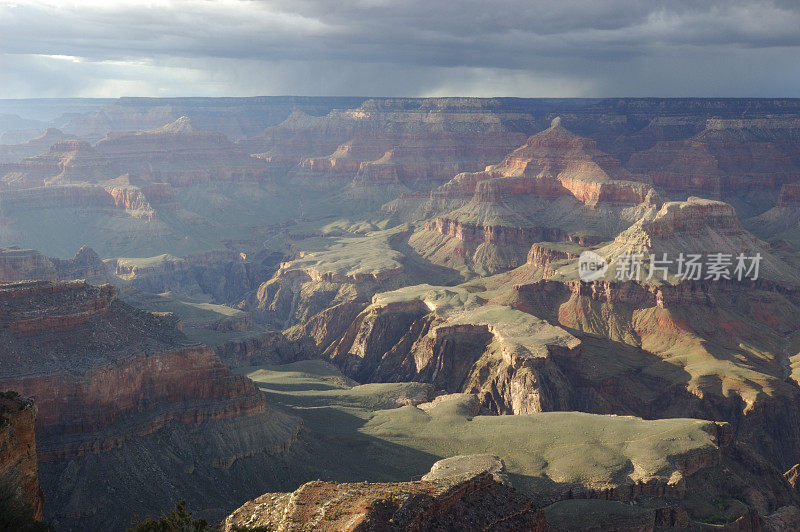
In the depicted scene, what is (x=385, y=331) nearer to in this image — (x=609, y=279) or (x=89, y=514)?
(x=609, y=279)

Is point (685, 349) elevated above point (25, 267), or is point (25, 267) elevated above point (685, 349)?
point (25, 267)

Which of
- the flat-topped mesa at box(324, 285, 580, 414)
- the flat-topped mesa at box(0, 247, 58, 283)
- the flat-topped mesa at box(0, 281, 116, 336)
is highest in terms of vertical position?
the flat-topped mesa at box(0, 281, 116, 336)

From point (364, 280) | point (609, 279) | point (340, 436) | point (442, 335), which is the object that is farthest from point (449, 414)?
point (364, 280)

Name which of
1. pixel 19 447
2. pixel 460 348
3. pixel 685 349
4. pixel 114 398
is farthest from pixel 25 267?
pixel 685 349

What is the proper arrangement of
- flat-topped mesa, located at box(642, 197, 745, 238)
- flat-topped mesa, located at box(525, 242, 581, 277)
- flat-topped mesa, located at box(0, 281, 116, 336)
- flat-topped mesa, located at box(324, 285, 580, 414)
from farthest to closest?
flat-topped mesa, located at box(525, 242, 581, 277) → flat-topped mesa, located at box(642, 197, 745, 238) → flat-topped mesa, located at box(324, 285, 580, 414) → flat-topped mesa, located at box(0, 281, 116, 336)

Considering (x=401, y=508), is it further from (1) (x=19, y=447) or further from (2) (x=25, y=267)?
(2) (x=25, y=267)

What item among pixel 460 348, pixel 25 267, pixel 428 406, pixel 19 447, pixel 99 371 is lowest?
pixel 460 348

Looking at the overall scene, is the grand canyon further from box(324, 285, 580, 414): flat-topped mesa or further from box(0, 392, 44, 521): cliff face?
box(324, 285, 580, 414): flat-topped mesa

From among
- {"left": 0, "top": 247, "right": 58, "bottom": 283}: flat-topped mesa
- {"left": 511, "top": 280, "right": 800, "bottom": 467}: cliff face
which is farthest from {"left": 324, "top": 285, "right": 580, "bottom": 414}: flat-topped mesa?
{"left": 0, "top": 247, "right": 58, "bottom": 283}: flat-topped mesa
